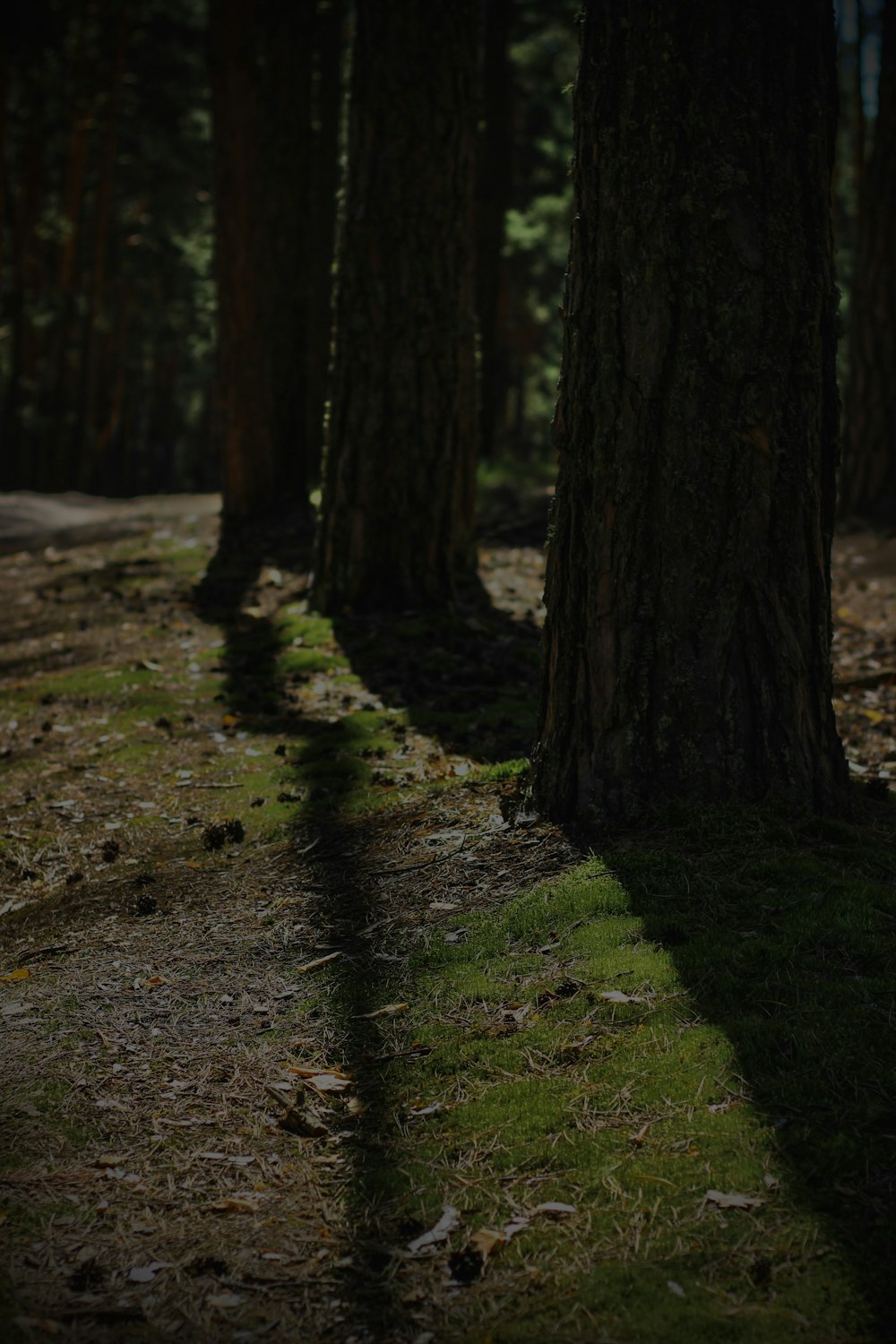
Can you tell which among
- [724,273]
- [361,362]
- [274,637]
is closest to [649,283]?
[724,273]

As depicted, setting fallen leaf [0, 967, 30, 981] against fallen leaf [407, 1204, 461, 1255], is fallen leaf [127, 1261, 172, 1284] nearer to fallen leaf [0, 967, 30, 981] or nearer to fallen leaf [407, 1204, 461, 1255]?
fallen leaf [407, 1204, 461, 1255]

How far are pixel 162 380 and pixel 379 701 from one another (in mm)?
39282

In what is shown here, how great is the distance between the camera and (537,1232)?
2.42 m

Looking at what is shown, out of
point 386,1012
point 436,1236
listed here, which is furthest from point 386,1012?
point 436,1236

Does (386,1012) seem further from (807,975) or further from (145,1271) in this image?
(807,975)

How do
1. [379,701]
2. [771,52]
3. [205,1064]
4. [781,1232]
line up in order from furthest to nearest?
[379,701] → [771,52] → [205,1064] → [781,1232]

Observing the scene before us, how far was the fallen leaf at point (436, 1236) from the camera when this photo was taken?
2.43 metres

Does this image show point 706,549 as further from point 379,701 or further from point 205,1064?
point 379,701

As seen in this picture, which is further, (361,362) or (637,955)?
(361,362)

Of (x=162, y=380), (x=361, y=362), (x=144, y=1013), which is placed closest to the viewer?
(x=144, y=1013)

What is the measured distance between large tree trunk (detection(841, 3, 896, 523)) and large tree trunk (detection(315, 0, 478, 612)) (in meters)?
5.97

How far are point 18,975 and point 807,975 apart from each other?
2.64 metres

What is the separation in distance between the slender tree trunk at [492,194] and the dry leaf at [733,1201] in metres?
13.5

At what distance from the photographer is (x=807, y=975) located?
3098 mm
